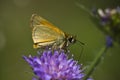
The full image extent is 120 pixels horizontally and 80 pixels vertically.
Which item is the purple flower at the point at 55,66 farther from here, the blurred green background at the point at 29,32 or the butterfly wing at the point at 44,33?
the blurred green background at the point at 29,32

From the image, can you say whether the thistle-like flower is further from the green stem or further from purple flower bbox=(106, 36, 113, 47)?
the green stem

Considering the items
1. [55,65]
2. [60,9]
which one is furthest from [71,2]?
[55,65]

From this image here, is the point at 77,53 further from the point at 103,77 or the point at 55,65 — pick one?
the point at 55,65

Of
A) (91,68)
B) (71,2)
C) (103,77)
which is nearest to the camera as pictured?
(91,68)

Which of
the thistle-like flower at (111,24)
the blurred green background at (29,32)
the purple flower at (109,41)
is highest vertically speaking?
the thistle-like flower at (111,24)

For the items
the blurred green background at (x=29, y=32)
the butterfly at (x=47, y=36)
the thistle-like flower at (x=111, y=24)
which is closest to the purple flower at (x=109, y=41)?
the thistle-like flower at (x=111, y=24)

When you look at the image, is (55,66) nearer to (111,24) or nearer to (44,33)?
(44,33)
